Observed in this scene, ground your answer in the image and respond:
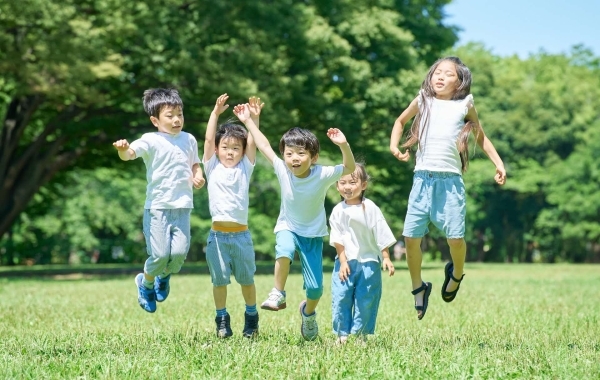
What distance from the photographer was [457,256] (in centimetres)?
720

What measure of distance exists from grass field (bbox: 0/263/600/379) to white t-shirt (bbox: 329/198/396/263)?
74 cm

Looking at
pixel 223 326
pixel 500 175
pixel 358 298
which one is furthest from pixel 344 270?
pixel 500 175

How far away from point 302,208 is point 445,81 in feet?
5.42

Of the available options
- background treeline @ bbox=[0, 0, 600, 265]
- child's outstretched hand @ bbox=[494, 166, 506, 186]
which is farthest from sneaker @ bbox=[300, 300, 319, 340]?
background treeline @ bbox=[0, 0, 600, 265]

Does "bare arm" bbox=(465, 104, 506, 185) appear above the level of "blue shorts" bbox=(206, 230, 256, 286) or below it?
above

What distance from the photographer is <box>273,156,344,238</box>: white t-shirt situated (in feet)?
22.2

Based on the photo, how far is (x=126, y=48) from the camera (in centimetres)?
2394

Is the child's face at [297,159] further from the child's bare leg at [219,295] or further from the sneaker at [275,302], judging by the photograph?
the child's bare leg at [219,295]

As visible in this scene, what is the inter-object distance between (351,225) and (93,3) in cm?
1742

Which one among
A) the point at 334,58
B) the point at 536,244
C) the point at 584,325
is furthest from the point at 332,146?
the point at 536,244

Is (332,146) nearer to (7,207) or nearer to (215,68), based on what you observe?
(215,68)

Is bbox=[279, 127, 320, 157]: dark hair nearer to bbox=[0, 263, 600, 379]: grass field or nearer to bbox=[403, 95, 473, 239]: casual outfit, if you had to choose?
bbox=[403, 95, 473, 239]: casual outfit

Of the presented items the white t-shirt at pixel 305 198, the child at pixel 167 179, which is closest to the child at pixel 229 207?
the child at pixel 167 179

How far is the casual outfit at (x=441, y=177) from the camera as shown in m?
6.89
